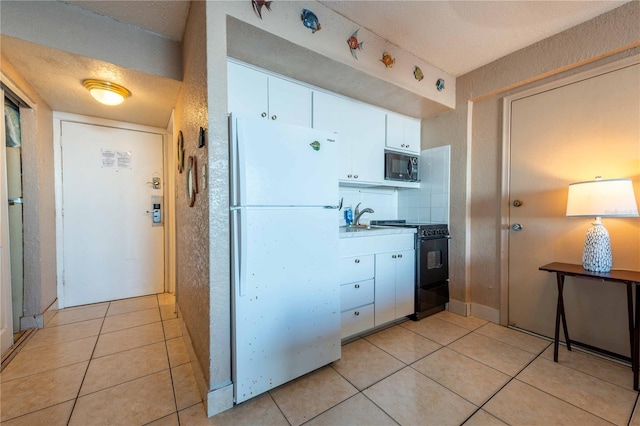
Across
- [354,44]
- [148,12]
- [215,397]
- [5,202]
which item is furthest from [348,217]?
[5,202]

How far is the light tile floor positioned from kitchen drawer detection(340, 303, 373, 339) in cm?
11

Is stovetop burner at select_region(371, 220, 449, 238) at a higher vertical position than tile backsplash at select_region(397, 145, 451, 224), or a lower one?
lower

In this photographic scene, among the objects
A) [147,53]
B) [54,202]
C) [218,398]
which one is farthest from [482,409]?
[54,202]

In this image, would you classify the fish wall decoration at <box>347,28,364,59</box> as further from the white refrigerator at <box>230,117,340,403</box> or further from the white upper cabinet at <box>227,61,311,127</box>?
the white refrigerator at <box>230,117,340,403</box>

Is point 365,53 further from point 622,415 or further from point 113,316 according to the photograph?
point 113,316

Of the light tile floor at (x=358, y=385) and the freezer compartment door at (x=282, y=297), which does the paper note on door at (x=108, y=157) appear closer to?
the light tile floor at (x=358, y=385)

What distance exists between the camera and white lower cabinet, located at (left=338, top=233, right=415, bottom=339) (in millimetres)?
2057

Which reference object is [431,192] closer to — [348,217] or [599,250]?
[348,217]

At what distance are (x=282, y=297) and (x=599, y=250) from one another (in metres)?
2.12

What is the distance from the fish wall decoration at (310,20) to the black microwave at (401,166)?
1.39 metres

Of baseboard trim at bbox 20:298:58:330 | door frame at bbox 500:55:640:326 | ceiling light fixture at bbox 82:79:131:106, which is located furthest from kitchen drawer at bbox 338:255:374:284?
baseboard trim at bbox 20:298:58:330

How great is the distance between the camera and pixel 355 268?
6.89 ft

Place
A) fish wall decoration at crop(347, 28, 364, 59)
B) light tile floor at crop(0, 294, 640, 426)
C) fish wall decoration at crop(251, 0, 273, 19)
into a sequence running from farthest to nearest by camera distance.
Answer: fish wall decoration at crop(347, 28, 364, 59) < fish wall decoration at crop(251, 0, 273, 19) < light tile floor at crop(0, 294, 640, 426)

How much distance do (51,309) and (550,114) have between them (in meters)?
4.96
